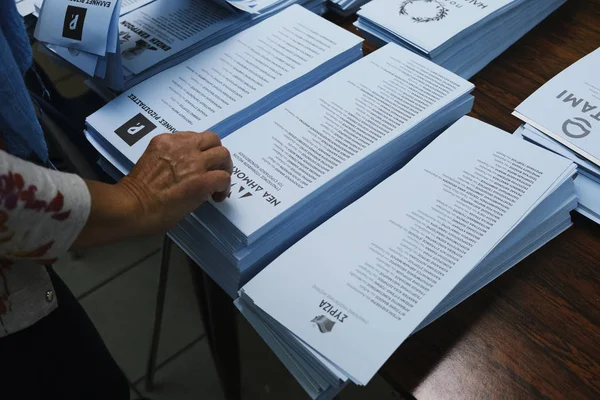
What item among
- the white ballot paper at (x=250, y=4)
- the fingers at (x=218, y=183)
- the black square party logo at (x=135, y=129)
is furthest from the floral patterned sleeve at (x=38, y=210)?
the white ballot paper at (x=250, y=4)

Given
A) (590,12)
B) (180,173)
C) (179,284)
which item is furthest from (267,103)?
(179,284)

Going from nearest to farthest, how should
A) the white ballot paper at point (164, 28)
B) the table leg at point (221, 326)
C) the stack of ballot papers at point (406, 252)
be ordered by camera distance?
the stack of ballot papers at point (406, 252) → the white ballot paper at point (164, 28) → the table leg at point (221, 326)

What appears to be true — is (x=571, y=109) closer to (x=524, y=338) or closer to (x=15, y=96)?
(x=524, y=338)

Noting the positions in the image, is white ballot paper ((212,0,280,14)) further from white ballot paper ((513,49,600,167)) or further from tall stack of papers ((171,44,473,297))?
white ballot paper ((513,49,600,167))

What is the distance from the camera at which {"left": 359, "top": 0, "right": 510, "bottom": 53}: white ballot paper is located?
91 centimetres

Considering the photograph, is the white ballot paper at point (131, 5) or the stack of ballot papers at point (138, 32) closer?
the stack of ballot papers at point (138, 32)

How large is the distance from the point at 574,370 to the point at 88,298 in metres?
1.35

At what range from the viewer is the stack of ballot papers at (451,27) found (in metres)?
0.92

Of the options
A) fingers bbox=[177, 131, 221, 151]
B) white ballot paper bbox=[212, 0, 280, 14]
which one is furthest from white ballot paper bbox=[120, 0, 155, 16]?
fingers bbox=[177, 131, 221, 151]

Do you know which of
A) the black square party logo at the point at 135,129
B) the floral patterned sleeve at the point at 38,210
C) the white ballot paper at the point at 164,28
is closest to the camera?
the floral patterned sleeve at the point at 38,210

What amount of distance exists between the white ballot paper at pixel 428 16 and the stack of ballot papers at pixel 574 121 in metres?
0.16

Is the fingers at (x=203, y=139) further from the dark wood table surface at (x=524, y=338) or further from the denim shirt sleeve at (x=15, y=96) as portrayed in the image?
the dark wood table surface at (x=524, y=338)

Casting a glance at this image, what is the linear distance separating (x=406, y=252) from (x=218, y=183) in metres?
0.23

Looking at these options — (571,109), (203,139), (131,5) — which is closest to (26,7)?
(131,5)
